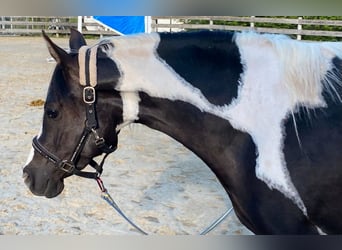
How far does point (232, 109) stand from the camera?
1808 millimetres

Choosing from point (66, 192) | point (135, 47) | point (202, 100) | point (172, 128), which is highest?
point (135, 47)

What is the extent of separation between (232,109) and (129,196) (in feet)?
8.50

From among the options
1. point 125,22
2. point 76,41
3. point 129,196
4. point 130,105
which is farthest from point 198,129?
point 129,196

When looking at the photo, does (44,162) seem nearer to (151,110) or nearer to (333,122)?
(151,110)

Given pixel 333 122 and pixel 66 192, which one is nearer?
pixel 333 122

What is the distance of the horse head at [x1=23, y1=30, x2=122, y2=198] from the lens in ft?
6.00

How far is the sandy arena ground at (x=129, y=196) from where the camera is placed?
3.63 m

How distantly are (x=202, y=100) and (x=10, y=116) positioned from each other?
19.6 feet

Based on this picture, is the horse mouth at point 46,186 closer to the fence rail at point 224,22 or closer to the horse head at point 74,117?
the horse head at point 74,117

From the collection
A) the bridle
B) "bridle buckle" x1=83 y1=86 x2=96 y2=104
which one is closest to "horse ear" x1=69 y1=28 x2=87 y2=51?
the bridle

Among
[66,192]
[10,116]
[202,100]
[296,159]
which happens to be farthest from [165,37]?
[10,116]

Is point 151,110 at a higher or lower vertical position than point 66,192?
higher

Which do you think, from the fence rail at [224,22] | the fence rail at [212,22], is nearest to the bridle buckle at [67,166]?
the fence rail at [212,22]

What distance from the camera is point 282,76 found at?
176 cm
